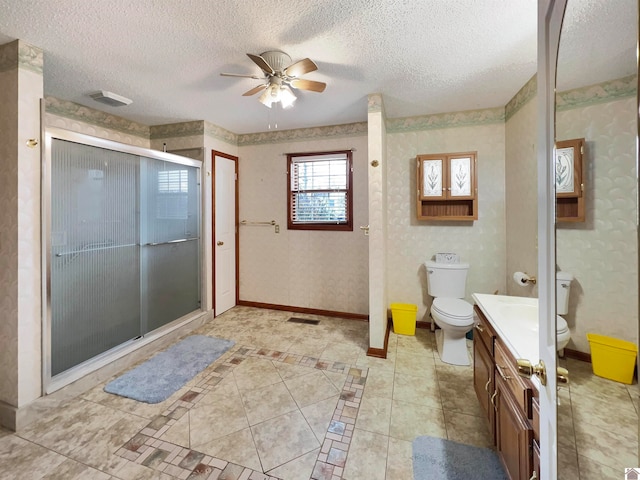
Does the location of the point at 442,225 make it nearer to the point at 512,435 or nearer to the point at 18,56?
the point at 512,435

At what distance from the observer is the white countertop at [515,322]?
1.14 m

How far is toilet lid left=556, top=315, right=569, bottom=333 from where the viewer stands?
70 cm

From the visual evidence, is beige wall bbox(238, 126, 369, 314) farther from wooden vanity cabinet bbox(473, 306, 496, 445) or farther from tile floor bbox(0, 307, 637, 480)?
wooden vanity cabinet bbox(473, 306, 496, 445)

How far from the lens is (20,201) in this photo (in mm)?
1780

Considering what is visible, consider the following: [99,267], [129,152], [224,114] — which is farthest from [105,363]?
[224,114]

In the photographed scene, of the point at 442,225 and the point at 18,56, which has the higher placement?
the point at 18,56

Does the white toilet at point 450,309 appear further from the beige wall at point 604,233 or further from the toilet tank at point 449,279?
the beige wall at point 604,233

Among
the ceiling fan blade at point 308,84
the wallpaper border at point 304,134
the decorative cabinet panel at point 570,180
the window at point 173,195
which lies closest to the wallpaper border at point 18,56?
the window at point 173,195

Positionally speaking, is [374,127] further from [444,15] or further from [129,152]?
[129,152]

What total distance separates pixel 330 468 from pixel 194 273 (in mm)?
2615

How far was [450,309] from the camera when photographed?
2.51 m

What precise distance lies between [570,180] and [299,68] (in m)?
1.76

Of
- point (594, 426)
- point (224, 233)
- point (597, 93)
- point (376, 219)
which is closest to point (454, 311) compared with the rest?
point (376, 219)

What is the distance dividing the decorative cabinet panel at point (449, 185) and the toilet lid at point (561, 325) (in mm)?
2372
